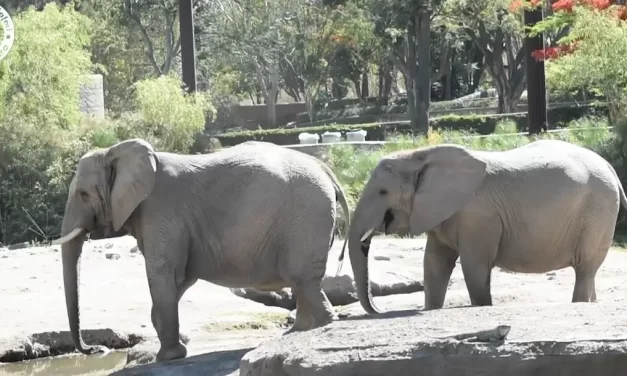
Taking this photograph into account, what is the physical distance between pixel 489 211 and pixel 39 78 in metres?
18.1

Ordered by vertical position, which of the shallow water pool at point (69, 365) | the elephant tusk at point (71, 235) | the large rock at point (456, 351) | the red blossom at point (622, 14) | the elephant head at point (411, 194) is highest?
the red blossom at point (622, 14)

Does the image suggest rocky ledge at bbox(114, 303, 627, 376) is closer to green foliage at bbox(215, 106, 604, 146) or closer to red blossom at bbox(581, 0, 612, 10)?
red blossom at bbox(581, 0, 612, 10)

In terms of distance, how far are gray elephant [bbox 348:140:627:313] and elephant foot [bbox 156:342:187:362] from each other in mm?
1333

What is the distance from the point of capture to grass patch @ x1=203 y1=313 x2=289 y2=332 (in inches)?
426

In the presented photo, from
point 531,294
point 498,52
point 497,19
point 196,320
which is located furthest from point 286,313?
point 498,52

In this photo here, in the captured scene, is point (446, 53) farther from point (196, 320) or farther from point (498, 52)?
point (196, 320)

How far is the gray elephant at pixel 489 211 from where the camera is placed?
27.5ft

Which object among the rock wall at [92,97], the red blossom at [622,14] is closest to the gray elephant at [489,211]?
the red blossom at [622,14]

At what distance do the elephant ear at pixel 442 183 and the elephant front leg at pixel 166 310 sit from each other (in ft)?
5.67

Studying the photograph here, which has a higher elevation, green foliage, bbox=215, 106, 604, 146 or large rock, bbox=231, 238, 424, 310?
green foliage, bbox=215, 106, 604, 146

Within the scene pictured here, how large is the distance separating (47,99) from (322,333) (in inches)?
777

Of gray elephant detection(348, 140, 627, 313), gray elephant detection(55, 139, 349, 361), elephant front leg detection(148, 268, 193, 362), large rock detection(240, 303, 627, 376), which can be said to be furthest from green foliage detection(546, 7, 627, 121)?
large rock detection(240, 303, 627, 376)

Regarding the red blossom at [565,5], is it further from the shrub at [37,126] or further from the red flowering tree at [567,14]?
the shrub at [37,126]

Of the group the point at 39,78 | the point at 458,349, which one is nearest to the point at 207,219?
the point at 458,349
